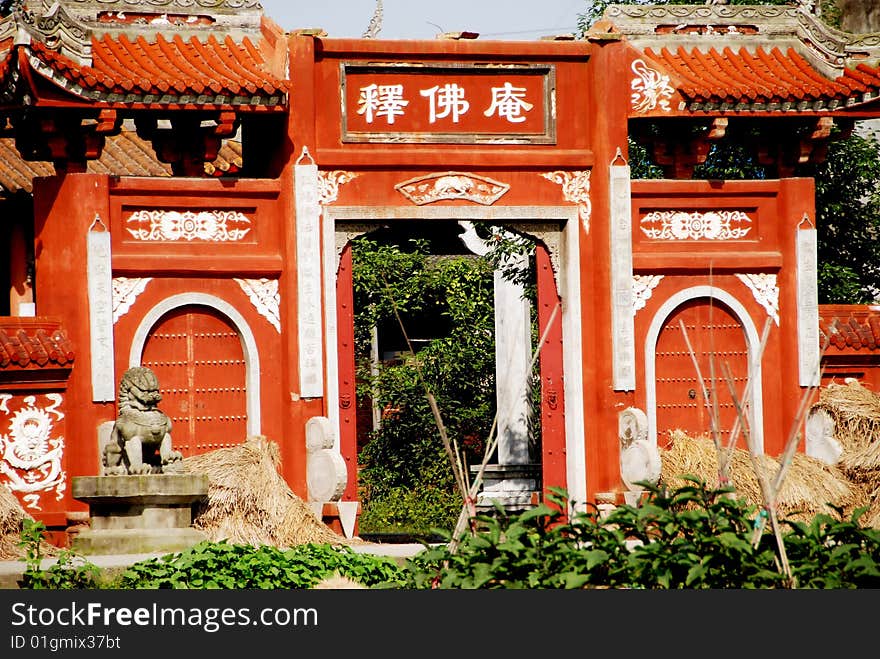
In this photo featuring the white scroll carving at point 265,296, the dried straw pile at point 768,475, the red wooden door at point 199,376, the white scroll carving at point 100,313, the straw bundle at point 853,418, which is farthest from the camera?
the straw bundle at point 853,418

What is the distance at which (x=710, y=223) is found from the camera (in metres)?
14.9

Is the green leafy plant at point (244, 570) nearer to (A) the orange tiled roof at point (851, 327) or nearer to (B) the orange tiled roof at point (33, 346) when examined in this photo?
(B) the orange tiled roof at point (33, 346)

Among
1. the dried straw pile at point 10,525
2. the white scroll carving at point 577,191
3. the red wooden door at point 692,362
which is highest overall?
the white scroll carving at point 577,191

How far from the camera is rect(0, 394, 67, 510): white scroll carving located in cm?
1324

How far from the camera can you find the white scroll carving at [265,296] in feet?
46.1

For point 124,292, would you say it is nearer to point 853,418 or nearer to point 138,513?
point 138,513

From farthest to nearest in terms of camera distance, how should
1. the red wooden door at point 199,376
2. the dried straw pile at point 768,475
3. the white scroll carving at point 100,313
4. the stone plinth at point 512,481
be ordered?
the stone plinth at point 512,481
the red wooden door at point 199,376
the dried straw pile at point 768,475
the white scroll carving at point 100,313

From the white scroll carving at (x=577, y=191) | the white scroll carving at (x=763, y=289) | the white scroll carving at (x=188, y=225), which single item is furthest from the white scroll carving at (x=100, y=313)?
the white scroll carving at (x=763, y=289)

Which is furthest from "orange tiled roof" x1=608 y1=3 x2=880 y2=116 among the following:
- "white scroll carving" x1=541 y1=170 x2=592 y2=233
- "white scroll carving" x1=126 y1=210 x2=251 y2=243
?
"white scroll carving" x1=126 y1=210 x2=251 y2=243

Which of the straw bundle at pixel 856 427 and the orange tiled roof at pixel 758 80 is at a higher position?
the orange tiled roof at pixel 758 80

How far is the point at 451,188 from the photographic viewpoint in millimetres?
14375

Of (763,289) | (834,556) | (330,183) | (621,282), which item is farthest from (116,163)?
(834,556)

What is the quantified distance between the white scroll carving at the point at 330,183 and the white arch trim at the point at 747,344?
3020mm

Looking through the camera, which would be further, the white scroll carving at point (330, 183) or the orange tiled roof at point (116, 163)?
the orange tiled roof at point (116, 163)
